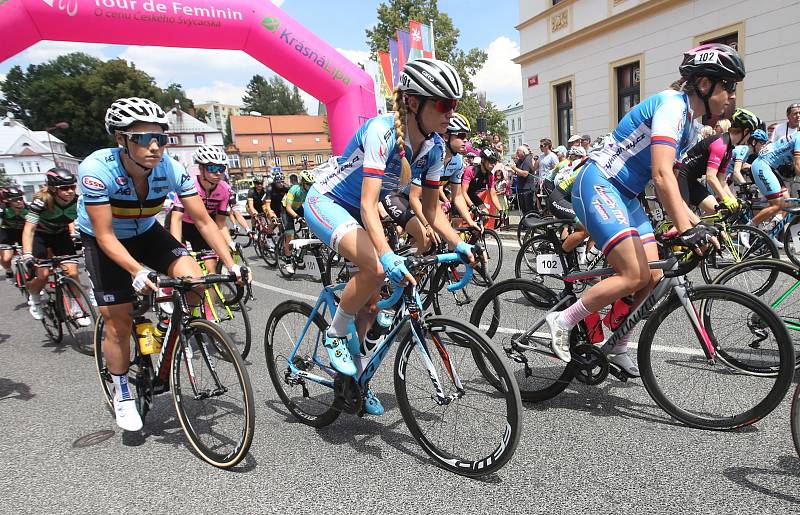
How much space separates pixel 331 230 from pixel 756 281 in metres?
3.12

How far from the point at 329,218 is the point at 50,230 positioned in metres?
Answer: 4.73

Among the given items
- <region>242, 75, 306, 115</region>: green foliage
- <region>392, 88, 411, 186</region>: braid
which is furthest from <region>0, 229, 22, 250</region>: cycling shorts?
<region>242, 75, 306, 115</region>: green foliage

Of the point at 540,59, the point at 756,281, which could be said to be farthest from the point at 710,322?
the point at 540,59

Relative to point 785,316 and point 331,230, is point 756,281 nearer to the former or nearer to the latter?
point 785,316

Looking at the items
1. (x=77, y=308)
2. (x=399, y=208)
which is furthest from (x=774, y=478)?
(x=77, y=308)

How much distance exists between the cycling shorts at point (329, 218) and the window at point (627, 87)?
14529 millimetres

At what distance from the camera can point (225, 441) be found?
296 centimetres

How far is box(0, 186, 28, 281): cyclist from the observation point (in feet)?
21.1

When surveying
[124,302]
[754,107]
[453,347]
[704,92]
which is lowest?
[453,347]

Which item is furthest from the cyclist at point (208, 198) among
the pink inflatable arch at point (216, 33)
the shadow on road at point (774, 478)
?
the pink inflatable arch at point (216, 33)

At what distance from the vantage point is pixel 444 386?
2.61 m

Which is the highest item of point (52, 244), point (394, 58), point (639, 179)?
point (394, 58)

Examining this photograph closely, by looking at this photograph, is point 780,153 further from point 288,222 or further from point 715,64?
point 288,222

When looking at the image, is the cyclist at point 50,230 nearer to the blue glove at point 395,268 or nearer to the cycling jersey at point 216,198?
the cycling jersey at point 216,198
